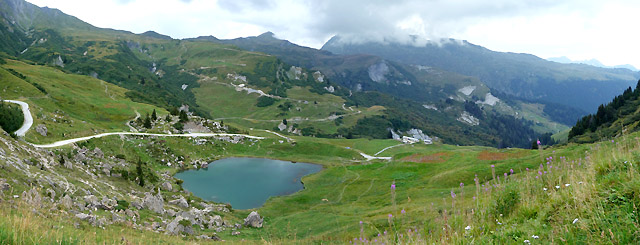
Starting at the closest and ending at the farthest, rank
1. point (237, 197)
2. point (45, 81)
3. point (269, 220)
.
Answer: point (269, 220), point (237, 197), point (45, 81)

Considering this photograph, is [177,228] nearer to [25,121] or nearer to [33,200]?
[33,200]

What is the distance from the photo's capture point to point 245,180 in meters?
73.4

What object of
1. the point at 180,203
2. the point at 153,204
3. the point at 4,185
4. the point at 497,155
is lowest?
the point at 180,203

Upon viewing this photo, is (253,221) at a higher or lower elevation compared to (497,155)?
lower

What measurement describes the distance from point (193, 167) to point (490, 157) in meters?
64.2

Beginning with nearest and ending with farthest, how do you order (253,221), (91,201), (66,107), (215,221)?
(91,201) → (215,221) → (253,221) → (66,107)

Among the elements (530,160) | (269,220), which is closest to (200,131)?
(269,220)

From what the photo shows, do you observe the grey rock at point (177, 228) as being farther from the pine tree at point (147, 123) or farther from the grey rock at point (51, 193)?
the pine tree at point (147, 123)

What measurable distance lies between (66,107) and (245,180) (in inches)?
2389

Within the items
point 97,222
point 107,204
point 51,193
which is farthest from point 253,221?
point 97,222

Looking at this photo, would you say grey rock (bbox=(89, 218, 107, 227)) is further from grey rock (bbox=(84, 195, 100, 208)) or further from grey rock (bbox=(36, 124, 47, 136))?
grey rock (bbox=(36, 124, 47, 136))

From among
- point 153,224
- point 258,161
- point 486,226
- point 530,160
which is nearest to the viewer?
point 486,226

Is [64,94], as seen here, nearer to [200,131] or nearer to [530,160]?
[200,131]

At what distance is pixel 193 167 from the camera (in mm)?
79500
